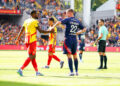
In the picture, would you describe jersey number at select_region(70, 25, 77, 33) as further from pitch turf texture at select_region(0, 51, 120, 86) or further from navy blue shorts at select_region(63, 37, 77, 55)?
pitch turf texture at select_region(0, 51, 120, 86)

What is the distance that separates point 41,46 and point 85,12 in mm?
13790

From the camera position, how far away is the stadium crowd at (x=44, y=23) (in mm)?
47094

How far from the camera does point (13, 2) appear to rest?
50.1 metres

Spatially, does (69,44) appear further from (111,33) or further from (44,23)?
(44,23)

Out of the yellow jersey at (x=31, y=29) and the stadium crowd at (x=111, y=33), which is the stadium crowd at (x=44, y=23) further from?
the yellow jersey at (x=31, y=29)

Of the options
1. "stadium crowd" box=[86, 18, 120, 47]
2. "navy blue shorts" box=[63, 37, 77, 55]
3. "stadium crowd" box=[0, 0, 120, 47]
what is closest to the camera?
"navy blue shorts" box=[63, 37, 77, 55]

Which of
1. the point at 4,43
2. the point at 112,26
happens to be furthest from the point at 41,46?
the point at 112,26

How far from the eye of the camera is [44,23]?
166 ft

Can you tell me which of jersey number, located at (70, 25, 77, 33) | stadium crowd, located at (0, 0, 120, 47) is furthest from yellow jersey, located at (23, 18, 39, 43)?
stadium crowd, located at (0, 0, 120, 47)

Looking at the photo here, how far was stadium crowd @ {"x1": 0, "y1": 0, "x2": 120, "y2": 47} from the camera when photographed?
47.1 meters

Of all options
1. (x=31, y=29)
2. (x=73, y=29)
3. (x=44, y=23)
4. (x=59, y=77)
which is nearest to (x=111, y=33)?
(x=44, y=23)

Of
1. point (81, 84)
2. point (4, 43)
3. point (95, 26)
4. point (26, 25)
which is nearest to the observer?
point (81, 84)

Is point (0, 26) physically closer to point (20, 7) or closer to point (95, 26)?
point (20, 7)

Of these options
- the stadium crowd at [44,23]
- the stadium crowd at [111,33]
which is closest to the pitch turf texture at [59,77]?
the stadium crowd at [111,33]
